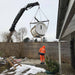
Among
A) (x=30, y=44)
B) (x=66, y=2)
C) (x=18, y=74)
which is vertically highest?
(x=66, y=2)

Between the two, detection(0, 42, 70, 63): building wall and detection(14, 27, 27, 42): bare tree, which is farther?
detection(14, 27, 27, 42): bare tree

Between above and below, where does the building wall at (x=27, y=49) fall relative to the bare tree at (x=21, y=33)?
below

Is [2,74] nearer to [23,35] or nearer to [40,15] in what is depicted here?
[40,15]

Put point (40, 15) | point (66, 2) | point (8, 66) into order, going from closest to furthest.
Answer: point (66, 2), point (8, 66), point (40, 15)

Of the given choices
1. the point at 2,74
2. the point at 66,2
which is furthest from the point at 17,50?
the point at 66,2

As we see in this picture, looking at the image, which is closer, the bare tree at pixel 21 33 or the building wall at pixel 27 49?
the building wall at pixel 27 49

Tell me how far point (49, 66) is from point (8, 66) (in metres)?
2.87

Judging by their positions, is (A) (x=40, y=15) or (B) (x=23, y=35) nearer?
(A) (x=40, y=15)

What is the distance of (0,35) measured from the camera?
1023 inches

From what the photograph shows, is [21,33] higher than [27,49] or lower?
higher

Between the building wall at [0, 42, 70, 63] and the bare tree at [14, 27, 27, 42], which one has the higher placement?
the bare tree at [14, 27, 27, 42]

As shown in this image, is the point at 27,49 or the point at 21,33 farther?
the point at 21,33

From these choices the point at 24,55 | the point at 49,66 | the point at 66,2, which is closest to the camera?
the point at 66,2

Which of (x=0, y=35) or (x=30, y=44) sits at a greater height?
(x=0, y=35)
